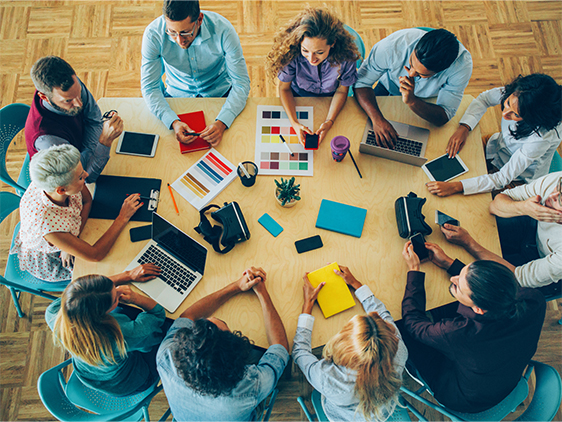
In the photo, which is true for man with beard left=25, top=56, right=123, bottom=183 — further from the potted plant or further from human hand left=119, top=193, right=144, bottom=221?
the potted plant

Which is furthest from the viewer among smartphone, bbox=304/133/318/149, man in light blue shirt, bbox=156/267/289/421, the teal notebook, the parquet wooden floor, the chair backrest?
the parquet wooden floor

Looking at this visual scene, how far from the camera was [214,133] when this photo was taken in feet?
6.95

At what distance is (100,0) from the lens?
3.68 m

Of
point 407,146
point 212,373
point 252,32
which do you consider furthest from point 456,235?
point 252,32

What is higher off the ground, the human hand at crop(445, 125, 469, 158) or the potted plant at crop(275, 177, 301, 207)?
the human hand at crop(445, 125, 469, 158)

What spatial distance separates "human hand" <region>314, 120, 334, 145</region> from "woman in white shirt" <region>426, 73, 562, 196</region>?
0.67 meters

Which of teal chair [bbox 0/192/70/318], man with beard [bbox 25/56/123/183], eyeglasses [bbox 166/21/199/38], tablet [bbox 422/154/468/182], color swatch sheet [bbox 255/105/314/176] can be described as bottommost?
teal chair [bbox 0/192/70/318]

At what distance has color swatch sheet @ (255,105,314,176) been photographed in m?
2.09

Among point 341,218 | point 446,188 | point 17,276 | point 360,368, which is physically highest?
point 446,188

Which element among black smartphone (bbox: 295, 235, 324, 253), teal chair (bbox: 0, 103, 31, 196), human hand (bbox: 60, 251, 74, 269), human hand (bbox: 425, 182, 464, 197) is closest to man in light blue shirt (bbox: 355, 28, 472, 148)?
human hand (bbox: 425, 182, 464, 197)

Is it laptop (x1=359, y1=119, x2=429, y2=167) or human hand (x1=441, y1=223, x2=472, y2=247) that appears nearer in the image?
human hand (x1=441, y1=223, x2=472, y2=247)

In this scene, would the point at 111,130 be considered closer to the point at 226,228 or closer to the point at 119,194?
the point at 119,194

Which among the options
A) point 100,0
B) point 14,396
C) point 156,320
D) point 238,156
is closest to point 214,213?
point 238,156

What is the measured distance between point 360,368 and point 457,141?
1420mm
